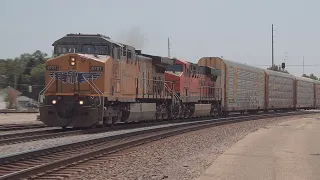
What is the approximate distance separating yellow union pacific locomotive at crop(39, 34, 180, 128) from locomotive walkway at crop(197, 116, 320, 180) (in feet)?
20.0

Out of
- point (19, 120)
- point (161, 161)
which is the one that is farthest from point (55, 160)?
point (19, 120)

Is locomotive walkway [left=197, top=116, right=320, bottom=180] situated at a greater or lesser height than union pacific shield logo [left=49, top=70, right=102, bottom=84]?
lesser

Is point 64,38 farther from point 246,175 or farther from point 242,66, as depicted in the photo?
point 242,66

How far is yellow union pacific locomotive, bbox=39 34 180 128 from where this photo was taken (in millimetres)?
16438

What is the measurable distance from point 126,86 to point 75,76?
301 cm

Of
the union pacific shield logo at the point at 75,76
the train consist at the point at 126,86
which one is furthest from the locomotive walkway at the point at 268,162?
the union pacific shield logo at the point at 75,76

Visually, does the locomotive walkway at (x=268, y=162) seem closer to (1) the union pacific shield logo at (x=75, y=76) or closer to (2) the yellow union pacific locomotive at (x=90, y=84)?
(2) the yellow union pacific locomotive at (x=90, y=84)

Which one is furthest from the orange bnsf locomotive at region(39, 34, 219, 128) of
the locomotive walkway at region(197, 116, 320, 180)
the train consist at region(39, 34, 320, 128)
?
the locomotive walkway at region(197, 116, 320, 180)

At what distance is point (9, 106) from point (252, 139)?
6140cm

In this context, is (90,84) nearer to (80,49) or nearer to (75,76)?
(75,76)

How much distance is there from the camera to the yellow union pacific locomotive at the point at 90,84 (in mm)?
16438

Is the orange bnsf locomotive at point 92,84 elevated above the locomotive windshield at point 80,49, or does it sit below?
below

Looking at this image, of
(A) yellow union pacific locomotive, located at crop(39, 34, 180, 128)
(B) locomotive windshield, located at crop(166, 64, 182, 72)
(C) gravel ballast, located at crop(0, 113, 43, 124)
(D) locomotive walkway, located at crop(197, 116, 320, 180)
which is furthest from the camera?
(B) locomotive windshield, located at crop(166, 64, 182, 72)

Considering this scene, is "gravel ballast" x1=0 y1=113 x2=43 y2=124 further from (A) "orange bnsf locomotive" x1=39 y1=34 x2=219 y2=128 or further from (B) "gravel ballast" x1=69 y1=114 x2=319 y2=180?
(B) "gravel ballast" x1=69 y1=114 x2=319 y2=180
